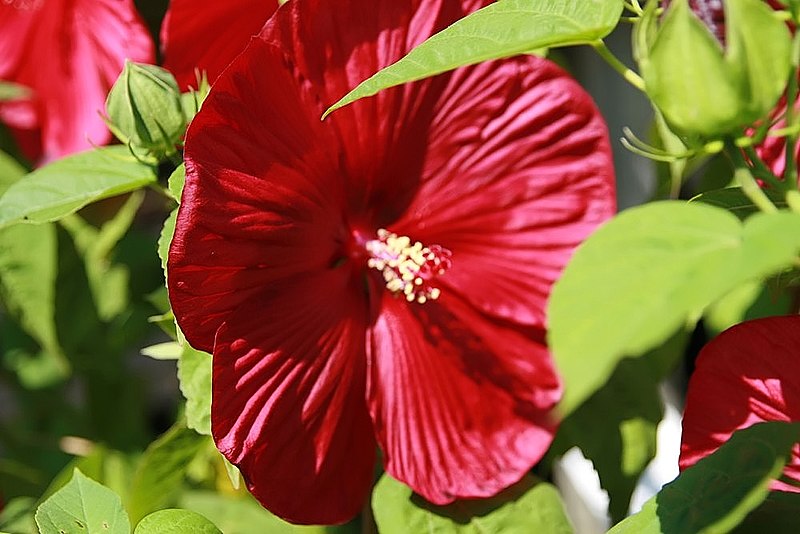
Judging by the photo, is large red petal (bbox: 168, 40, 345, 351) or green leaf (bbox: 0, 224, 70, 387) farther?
green leaf (bbox: 0, 224, 70, 387)

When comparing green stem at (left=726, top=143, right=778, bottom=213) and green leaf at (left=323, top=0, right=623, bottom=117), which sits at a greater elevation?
green leaf at (left=323, top=0, right=623, bottom=117)

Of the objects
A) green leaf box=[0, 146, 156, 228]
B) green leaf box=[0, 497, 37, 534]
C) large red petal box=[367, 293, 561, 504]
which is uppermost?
green leaf box=[0, 146, 156, 228]

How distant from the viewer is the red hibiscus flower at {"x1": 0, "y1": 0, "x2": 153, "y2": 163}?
0.75m

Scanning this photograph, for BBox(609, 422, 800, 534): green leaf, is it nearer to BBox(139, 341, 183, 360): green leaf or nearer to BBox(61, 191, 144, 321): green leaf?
BBox(139, 341, 183, 360): green leaf

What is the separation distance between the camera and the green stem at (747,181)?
39 centimetres

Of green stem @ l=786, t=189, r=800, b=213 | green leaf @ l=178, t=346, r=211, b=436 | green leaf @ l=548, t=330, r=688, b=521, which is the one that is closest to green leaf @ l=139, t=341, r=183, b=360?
green leaf @ l=178, t=346, r=211, b=436

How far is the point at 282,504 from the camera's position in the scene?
0.56m

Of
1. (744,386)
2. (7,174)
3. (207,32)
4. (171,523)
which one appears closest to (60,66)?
(7,174)

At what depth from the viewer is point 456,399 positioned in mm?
622

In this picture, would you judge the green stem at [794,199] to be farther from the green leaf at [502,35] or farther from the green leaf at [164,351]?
the green leaf at [164,351]

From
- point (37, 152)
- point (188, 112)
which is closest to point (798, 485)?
point (188, 112)

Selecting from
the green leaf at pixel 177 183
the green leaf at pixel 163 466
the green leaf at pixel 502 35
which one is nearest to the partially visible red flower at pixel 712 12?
the green leaf at pixel 502 35

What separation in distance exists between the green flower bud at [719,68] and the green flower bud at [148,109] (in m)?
0.28

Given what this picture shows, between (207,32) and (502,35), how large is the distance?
27cm
